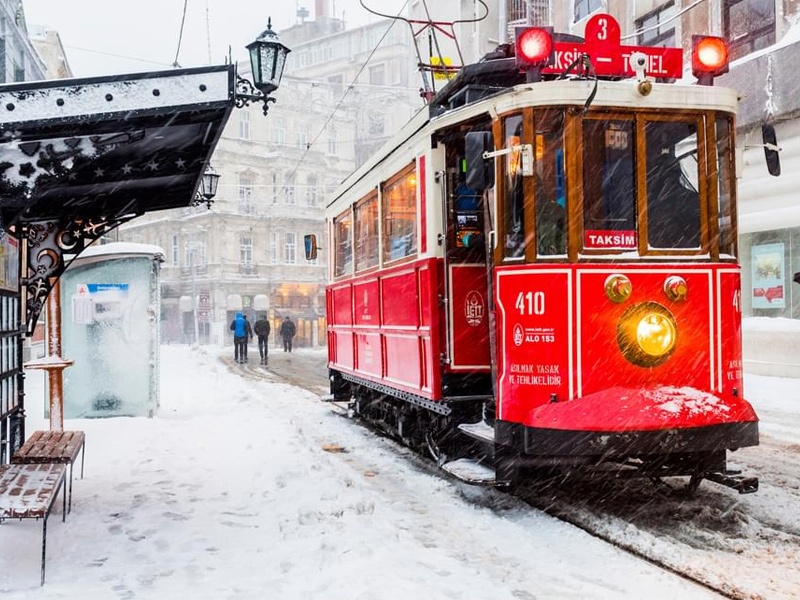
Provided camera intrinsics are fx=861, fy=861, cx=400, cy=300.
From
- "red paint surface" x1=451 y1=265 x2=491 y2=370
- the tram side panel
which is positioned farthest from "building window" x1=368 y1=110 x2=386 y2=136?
"red paint surface" x1=451 y1=265 x2=491 y2=370

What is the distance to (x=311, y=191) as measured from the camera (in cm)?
5491

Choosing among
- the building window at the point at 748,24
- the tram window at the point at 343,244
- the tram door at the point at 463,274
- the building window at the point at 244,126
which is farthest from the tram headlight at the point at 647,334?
the building window at the point at 244,126

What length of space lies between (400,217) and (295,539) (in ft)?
12.7

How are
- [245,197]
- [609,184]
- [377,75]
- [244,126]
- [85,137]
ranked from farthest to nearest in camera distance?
[377,75], [244,126], [245,197], [609,184], [85,137]

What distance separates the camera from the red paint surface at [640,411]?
20.0 ft

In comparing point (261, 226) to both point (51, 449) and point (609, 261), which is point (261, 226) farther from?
point (609, 261)

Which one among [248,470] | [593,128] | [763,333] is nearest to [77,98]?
[593,128]

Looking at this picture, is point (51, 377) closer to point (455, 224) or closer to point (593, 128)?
point (455, 224)

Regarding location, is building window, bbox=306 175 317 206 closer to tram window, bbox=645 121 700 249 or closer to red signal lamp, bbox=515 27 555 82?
red signal lamp, bbox=515 27 555 82

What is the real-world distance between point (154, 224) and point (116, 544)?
50685 mm

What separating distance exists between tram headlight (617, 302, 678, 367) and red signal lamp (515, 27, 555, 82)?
1.97 m

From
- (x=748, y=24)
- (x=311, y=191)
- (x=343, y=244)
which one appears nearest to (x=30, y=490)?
(x=343, y=244)

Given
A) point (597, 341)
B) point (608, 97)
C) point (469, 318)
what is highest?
point (608, 97)

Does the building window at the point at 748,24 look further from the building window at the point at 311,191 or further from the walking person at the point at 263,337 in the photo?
the building window at the point at 311,191
